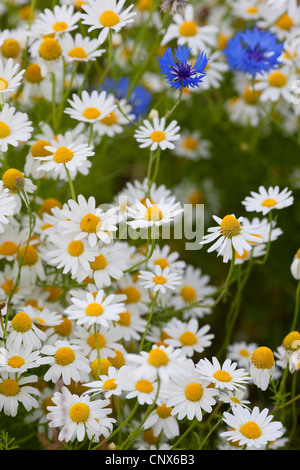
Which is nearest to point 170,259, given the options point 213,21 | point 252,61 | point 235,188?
point 252,61

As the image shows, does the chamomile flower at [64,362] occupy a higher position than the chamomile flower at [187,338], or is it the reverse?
the chamomile flower at [64,362]

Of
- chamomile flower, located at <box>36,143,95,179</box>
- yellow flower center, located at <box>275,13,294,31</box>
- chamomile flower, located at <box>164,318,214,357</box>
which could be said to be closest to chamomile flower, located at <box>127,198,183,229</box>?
chamomile flower, located at <box>36,143,95,179</box>

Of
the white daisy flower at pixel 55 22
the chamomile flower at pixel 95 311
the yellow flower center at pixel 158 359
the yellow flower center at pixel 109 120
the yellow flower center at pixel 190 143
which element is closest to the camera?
the yellow flower center at pixel 158 359

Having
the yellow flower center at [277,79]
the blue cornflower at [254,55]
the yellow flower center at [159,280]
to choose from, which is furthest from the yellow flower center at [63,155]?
the yellow flower center at [277,79]

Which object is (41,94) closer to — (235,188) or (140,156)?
(140,156)

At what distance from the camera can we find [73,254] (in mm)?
947

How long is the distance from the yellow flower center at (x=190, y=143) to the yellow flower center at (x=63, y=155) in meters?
0.79

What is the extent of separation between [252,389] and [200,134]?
2.09ft

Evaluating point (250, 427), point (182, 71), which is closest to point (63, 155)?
point (182, 71)

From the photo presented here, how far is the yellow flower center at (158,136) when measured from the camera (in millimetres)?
1049

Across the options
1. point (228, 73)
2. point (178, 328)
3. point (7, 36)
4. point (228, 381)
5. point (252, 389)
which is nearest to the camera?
point (228, 381)

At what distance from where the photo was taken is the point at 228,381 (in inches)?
34.0

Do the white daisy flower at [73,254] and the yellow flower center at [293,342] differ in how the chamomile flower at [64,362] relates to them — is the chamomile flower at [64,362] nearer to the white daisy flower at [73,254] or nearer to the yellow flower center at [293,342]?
the white daisy flower at [73,254]

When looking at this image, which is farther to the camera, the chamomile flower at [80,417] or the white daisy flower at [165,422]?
the white daisy flower at [165,422]
